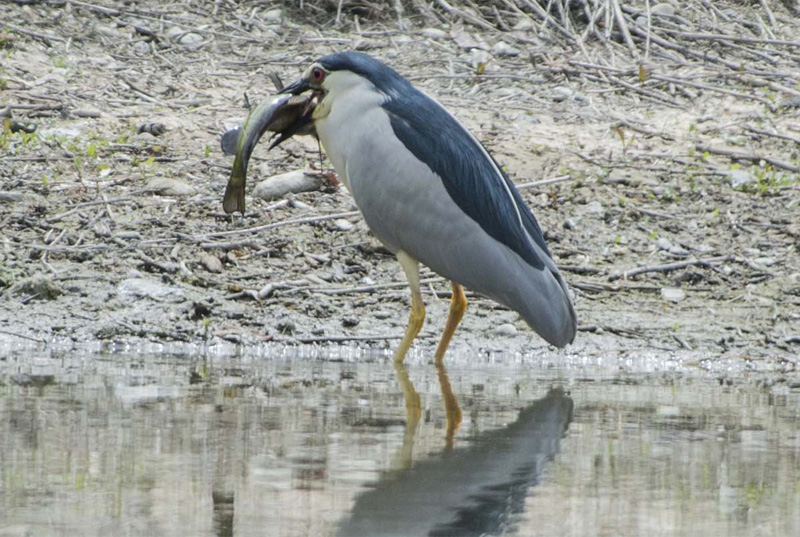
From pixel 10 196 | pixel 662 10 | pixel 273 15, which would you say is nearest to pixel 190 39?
pixel 273 15

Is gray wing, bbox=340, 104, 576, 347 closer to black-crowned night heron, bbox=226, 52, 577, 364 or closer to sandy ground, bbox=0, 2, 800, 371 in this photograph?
black-crowned night heron, bbox=226, 52, 577, 364

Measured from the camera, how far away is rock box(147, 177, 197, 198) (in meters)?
7.14

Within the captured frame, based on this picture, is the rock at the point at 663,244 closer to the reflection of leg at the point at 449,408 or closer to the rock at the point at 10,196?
the reflection of leg at the point at 449,408

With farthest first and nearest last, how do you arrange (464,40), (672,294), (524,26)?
1. (524,26)
2. (464,40)
3. (672,294)

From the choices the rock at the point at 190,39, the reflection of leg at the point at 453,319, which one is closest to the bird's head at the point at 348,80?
the reflection of leg at the point at 453,319

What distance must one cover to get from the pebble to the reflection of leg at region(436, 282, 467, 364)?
0.42 m

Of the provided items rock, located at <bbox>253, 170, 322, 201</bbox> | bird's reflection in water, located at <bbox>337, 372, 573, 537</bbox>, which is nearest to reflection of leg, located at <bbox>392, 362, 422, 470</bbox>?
bird's reflection in water, located at <bbox>337, 372, 573, 537</bbox>

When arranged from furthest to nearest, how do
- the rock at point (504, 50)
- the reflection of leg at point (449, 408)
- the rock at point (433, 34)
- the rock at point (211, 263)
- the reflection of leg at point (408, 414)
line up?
the rock at point (433, 34)
the rock at point (504, 50)
the rock at point (211, 263)
the reflection of leg at point (449, 408)
the reflection of leg at point (408, 414)

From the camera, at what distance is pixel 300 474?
3008 millimetres

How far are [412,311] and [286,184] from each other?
6.35ft

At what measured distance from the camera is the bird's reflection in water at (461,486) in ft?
8.45

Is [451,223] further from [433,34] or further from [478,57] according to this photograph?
[433,34]

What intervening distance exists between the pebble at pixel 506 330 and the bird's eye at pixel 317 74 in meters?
1.47

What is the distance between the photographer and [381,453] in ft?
10.9
